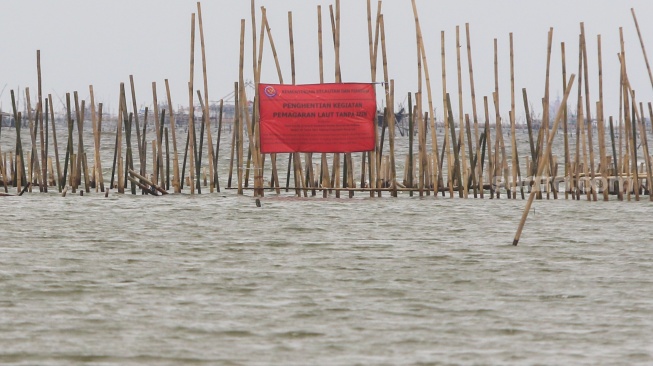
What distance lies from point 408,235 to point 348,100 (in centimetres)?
484

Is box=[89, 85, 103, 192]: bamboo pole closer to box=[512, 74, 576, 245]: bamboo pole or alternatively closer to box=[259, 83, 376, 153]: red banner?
box=[259, 83, 376, 153]: red banner

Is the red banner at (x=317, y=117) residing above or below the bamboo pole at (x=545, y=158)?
above

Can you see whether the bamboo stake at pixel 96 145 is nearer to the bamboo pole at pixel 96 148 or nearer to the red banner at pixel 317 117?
the bamboo pole at pixel 96 148

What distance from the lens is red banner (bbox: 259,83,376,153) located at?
1487 cm

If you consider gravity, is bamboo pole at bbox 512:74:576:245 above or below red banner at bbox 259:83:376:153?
below

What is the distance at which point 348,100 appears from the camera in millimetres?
14930

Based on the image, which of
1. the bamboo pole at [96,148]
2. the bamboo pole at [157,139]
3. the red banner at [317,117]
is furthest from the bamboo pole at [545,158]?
the bamboo pole at [96,148]

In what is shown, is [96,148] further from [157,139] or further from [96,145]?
[157,139]

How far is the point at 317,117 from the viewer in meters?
15.0

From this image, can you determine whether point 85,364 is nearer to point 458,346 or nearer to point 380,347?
point 380,347

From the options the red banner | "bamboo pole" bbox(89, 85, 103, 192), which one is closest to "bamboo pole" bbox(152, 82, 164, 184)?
"bamboo pole" bbox(89, 85, 103, 192)

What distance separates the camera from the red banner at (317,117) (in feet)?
48.8

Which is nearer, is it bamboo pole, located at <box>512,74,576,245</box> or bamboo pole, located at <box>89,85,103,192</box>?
bamboo pole, located at <box>512,74,576,245</box>

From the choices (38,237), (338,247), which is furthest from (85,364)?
(38,237)
